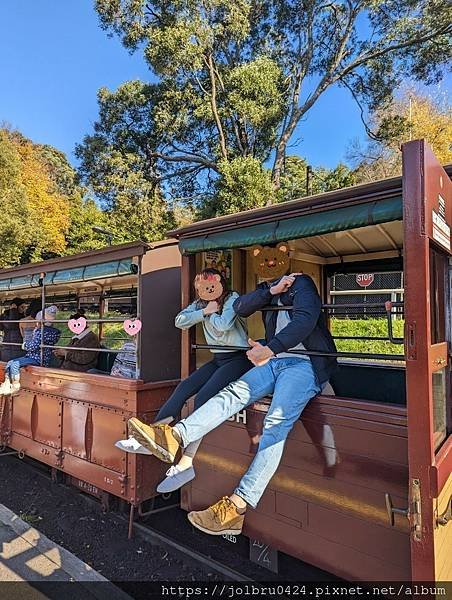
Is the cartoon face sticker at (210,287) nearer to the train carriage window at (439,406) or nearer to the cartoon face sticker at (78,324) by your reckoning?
the train carriage window at (439,406)

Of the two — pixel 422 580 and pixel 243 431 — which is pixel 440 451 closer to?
pixel 422 580

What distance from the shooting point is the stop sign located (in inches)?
179

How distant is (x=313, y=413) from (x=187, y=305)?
1.46m

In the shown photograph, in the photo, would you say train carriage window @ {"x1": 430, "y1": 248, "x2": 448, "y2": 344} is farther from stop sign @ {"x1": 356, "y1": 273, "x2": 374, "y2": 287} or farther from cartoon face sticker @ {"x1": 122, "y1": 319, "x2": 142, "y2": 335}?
cartoon face sticker @ {"x1": 122, "y1": 319, "x2": 142, "y2": 335}

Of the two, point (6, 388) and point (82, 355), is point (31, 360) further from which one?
point (82, 355)

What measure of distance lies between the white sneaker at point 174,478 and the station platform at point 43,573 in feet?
2.71

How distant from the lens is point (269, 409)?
8.97 feet

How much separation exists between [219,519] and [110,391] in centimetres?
199

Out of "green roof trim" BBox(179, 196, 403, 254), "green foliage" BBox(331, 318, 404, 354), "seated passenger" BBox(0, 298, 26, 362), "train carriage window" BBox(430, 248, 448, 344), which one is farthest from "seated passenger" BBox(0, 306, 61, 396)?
"train carriage window" BBox(430, 248, 448, 344)

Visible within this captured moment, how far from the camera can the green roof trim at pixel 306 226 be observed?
238cm

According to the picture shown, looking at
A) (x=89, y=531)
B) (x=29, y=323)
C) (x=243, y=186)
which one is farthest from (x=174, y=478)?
(x=243, y=186)

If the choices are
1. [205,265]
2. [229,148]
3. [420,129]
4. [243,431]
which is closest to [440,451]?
[243,431]

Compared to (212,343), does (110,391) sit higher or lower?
lower

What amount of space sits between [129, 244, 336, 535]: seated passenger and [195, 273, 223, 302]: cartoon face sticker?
30 centimetres
